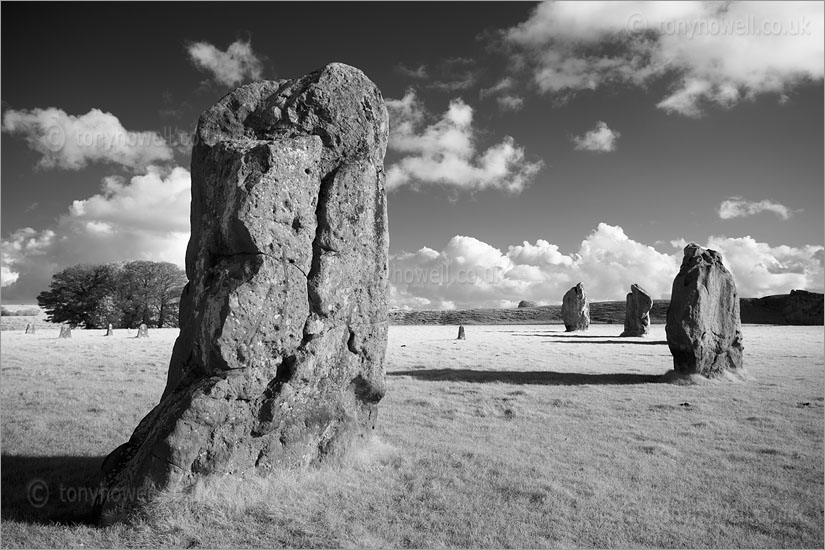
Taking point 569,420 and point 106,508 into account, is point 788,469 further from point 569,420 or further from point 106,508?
point 106,508

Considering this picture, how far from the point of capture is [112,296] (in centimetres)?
5338

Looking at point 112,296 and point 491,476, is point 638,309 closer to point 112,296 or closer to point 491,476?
point 491,476

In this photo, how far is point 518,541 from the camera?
5.63 metres

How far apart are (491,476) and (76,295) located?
5927 centimetres

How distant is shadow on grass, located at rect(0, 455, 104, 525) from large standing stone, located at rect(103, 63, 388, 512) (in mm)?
501

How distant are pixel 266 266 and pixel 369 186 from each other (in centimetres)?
216

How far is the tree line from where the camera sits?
53.3 metres

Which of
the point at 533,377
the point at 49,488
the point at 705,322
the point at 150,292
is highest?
the point at 150,292

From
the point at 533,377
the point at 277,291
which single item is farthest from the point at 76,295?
the point at 277,291

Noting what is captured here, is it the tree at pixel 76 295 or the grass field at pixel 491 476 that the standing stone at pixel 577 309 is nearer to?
the grass field at pixel 491 476

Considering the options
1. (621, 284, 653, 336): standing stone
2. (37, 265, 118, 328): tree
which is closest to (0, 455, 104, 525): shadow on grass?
(621, 284, 653, 336): standing stone

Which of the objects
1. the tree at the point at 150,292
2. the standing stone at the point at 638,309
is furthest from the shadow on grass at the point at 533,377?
the tree at the point at 150,292

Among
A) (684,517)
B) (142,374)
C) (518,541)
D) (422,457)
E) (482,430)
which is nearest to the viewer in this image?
(518,541)

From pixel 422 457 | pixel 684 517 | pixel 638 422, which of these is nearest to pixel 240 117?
pixel 422 457
